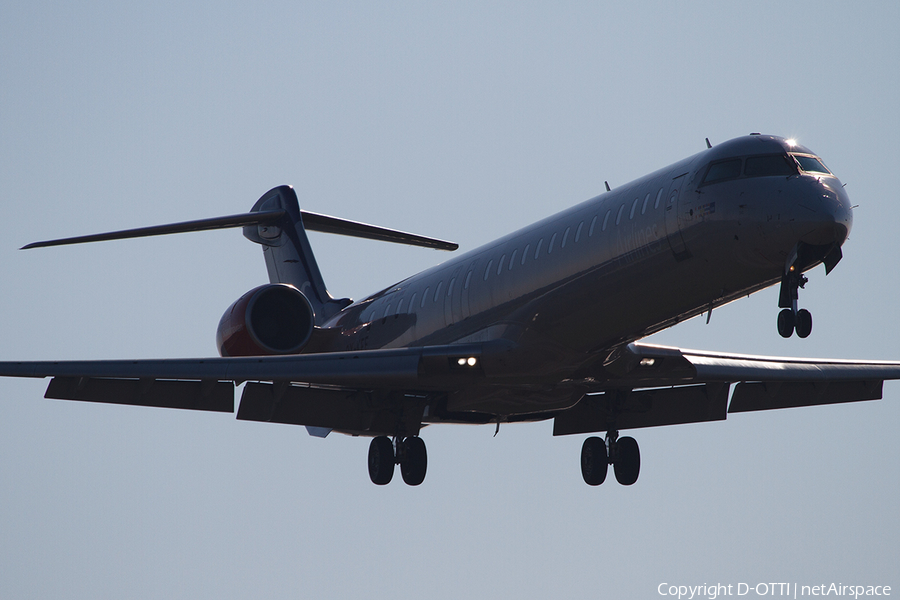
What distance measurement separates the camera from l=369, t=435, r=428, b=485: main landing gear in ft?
67.7

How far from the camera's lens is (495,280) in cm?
1791

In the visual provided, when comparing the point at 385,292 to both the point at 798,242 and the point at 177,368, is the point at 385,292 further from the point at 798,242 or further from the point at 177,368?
the point at 798,242

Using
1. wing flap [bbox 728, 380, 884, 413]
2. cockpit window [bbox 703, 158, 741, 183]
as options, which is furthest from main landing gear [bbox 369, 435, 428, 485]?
cockpit window [bbox 703, 158, 741, 183]

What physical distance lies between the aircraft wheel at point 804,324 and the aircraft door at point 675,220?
171 centimetres

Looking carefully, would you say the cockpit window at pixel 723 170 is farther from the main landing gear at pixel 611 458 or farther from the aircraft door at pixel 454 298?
the main landing gear at pixel 611 458

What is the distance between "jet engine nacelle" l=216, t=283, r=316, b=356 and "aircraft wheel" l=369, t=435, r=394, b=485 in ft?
7.44

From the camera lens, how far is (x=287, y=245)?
86.5ft

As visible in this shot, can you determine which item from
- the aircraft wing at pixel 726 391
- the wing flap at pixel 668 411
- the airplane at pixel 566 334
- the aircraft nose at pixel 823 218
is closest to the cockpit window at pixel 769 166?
the airplane at pixel 566 334

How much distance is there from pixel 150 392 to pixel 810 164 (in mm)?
10360

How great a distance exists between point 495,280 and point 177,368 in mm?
4878

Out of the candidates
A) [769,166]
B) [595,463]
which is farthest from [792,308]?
[595,463]

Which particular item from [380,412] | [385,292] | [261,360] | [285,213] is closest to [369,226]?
[285,213]

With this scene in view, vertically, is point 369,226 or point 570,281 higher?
point 369,226

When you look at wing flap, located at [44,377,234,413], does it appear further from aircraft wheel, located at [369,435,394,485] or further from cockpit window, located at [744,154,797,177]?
cockpit window, located at [744,154,797,177]
